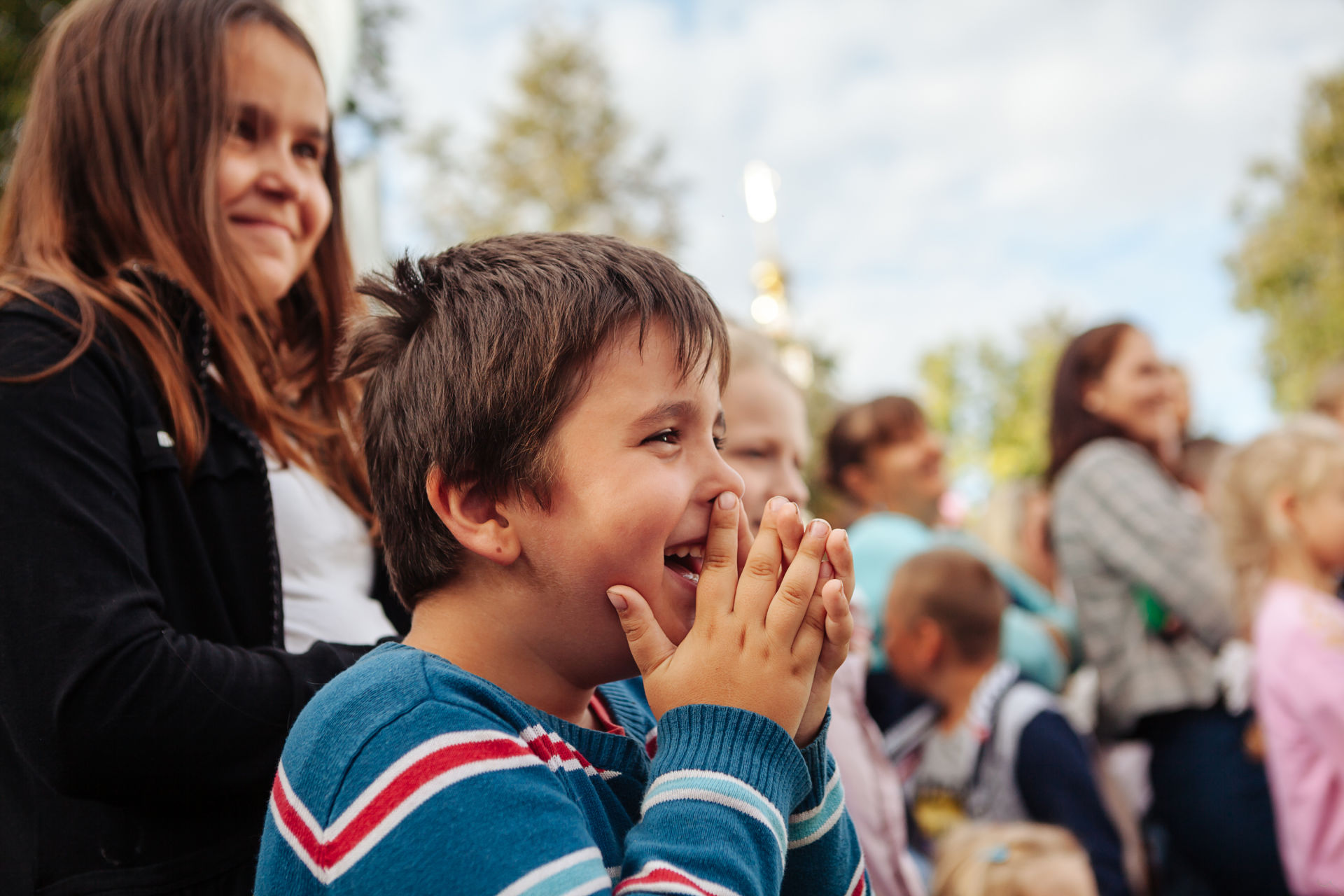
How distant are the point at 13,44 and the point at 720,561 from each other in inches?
224

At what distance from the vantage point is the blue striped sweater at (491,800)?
1.11m

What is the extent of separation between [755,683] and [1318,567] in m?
3.79

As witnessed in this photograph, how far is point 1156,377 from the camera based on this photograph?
15.2 feet

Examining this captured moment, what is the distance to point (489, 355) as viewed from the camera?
1418mm

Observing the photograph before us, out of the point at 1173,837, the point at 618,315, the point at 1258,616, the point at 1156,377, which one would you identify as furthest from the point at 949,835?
the point at 618,315

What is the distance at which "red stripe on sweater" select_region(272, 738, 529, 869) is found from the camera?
113cm

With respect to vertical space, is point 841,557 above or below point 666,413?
below

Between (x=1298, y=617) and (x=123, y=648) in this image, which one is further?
(x=1298, y=617)

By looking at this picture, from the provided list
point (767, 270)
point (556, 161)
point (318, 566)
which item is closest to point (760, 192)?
point (767, 270)

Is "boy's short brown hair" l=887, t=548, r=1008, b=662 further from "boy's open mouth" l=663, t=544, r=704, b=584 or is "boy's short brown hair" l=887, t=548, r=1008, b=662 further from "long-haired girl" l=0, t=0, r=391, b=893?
"boy's open mouth" l=663, t=544, r=704, b=584

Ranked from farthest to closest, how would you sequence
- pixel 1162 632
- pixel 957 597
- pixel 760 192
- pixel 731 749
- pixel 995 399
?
pixel 995 399, pixel 760 192, pixel 1162 632, pixel 957 597, pixel 731 749

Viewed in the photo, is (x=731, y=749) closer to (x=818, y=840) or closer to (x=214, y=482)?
(x=818, y=840)

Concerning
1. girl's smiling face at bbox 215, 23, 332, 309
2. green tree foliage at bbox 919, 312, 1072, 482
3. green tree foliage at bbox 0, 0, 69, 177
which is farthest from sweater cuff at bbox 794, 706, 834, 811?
green tree foliage at bbox 919, 312, 1072, 482

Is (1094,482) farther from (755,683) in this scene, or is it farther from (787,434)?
(755,683)
